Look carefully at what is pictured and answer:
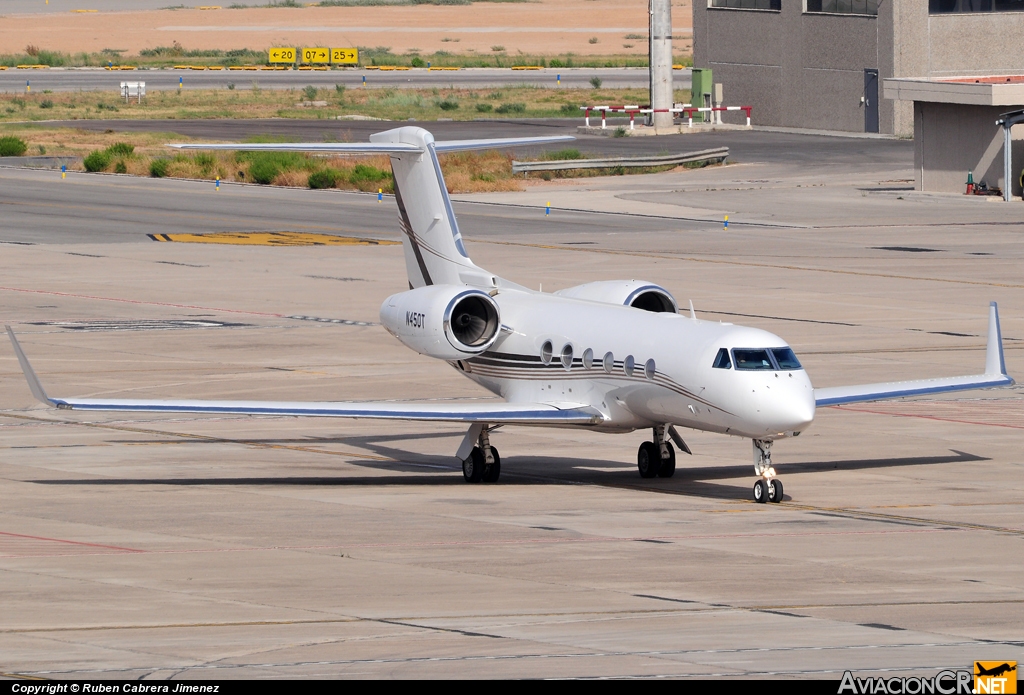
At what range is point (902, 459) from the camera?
83.7ft

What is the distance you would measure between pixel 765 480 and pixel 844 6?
241 feet

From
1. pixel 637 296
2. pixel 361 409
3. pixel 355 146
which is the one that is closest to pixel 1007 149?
pixel 637 296

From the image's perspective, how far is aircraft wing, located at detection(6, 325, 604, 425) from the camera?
889 inches

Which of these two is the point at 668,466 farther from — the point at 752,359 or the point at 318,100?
the point at 318,100

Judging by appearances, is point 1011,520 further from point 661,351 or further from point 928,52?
point 928,52

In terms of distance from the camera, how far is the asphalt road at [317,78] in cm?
13600

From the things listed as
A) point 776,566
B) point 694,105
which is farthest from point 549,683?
point 694,105

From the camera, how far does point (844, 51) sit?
91312 mm

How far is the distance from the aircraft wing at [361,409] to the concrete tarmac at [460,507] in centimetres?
101

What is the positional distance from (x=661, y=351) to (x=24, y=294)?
27751 mm

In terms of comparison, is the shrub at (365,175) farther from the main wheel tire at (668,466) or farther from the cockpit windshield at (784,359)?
the cockpit windshield at (784,359)

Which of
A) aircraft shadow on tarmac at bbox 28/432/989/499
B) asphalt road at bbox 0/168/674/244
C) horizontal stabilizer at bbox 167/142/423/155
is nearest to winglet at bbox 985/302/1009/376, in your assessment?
aircraft shadow on tarmac at bbox 28/432/989/499

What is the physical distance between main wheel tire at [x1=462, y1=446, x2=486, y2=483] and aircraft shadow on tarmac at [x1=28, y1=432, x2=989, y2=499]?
0.84ft
